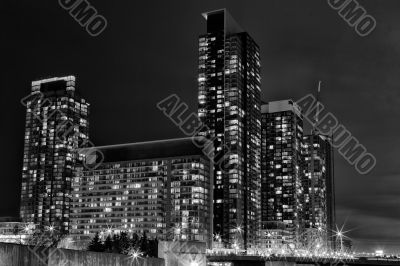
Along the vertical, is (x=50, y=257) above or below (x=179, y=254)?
below

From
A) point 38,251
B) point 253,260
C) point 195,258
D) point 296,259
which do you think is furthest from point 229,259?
point 38,251

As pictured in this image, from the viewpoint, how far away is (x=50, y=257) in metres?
68.5

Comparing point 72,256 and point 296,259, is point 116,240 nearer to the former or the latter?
point 296,259

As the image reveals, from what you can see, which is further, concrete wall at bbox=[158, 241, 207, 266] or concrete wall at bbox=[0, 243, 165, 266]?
concrete wall at bbox=[158, 241, 207, 266]

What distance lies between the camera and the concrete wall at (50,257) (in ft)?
205

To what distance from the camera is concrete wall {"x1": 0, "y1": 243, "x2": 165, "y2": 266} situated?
62.6m

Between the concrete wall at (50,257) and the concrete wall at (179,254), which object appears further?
the concrete wall at (179,254)

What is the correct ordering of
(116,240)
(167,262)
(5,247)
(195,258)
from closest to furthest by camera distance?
(5,247) → (167,262) → (195,258) → (116,240)

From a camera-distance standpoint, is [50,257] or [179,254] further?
[179,254]

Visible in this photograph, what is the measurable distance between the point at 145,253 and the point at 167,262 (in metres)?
26.4

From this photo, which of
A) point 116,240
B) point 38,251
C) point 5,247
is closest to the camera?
point 5,247

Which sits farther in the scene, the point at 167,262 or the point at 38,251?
the point at 167,262

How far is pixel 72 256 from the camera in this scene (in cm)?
7306

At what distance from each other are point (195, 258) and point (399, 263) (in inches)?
1570
